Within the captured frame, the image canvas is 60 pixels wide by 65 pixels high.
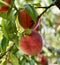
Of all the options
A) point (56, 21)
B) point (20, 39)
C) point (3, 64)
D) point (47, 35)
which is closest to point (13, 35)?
point (20, 39)

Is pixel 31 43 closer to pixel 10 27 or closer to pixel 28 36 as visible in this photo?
pixel 28 36

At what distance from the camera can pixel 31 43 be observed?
1.00m

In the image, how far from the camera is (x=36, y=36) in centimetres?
102

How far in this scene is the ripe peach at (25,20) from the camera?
0.93 metres

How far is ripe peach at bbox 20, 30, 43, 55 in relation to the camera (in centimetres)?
99

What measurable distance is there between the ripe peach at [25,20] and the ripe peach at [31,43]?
3cm

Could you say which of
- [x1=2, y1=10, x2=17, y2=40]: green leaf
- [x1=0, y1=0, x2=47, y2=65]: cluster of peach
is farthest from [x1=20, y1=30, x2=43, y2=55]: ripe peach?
[x1=2, y1=10, x2=17, y2=40]: green leaf

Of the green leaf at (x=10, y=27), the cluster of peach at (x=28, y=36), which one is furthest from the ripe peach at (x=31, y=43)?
the green leaf at (x=10, y=27)

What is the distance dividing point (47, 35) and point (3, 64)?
188cm

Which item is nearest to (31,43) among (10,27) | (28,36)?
(28,36)

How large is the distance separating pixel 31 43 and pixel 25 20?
0.32ft

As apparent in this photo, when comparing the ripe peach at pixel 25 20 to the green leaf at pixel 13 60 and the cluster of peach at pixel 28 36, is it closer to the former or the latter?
the cluster of peach at pixel 28 36

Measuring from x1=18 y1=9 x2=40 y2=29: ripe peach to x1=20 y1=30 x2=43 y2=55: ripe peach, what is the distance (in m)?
0.03

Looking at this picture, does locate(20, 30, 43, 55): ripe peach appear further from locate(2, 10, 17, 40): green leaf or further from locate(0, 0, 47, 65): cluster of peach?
locate(2, 10, 17, 40): green leaf
